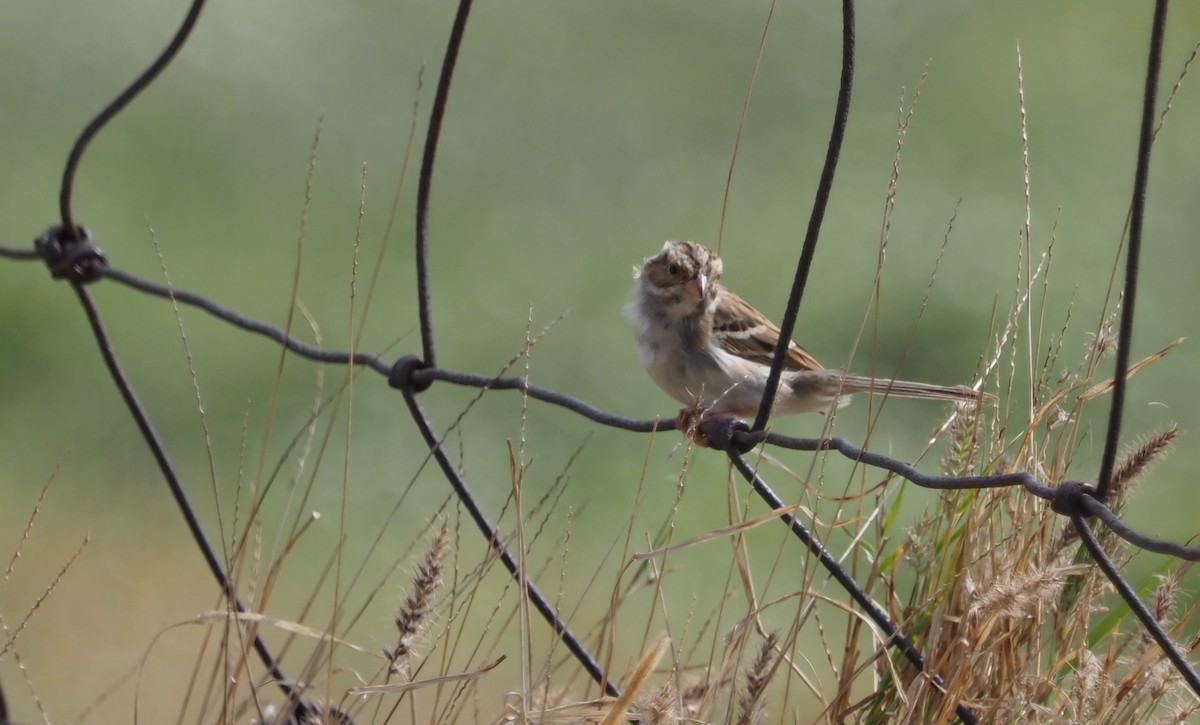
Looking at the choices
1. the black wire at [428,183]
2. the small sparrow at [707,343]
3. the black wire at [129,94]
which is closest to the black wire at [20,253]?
the black wire at [129,94]

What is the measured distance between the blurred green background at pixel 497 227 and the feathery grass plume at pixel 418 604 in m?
2.09

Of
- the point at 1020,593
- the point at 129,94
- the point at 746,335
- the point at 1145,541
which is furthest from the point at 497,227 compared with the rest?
the point at 1145,541

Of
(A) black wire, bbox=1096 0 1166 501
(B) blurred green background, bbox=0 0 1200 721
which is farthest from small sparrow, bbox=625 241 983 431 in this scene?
(A) black wire, bbox=1096 0 1166 501

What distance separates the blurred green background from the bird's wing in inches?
12.4

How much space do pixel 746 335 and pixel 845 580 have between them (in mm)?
2271

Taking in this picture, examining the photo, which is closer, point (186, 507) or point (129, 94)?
point (186, 507)

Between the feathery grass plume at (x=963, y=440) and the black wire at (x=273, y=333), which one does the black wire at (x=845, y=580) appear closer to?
the feathery grass plume at (x=963, y=440)

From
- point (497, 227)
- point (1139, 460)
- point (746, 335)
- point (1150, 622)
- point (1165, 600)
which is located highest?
point (497, 227)

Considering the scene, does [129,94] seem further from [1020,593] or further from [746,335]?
[746,335]

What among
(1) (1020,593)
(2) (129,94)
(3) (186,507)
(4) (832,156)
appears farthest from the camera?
(2) (129,94)

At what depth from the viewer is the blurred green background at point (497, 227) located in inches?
253

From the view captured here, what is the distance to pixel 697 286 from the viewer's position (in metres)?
4.01

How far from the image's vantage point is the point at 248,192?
9438 mm

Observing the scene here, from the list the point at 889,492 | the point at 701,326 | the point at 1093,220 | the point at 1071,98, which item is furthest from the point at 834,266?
the point at 889,492
